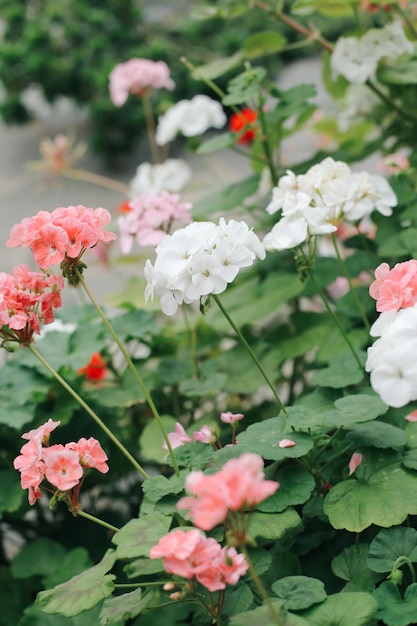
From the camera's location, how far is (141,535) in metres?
0.80

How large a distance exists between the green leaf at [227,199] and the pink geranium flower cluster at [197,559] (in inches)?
32.1

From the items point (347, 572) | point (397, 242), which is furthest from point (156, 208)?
point (347, 572)

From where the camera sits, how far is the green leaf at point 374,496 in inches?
32.8

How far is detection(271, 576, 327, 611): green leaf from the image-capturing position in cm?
72

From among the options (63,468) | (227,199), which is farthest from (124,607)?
(227,199)

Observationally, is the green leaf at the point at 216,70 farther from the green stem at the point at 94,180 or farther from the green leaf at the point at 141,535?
the green leaf at the point at 141,535

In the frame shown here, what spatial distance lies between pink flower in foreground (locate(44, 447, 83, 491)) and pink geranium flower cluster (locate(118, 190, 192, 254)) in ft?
1.49

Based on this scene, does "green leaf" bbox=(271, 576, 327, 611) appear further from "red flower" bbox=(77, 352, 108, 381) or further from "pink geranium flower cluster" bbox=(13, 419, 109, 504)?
"red flower" bbox=(77, 352, 108, 381)

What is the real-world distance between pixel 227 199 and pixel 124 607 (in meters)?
→ 0.83

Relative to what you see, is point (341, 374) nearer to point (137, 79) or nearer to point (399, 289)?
point (399, 289)

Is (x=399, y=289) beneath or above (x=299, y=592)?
above

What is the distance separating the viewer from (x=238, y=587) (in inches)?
30.4

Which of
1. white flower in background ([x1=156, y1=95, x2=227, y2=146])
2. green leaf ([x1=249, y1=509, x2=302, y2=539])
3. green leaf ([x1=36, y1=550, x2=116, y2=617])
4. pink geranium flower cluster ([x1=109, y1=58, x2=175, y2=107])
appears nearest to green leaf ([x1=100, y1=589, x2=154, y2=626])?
green leaf ([x1=36, y1=550, x2=116, y2=617])

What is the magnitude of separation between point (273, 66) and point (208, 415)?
291cm
